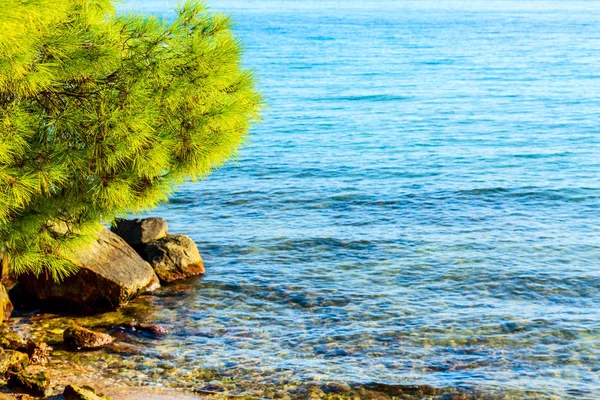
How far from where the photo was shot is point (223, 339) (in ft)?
44.8

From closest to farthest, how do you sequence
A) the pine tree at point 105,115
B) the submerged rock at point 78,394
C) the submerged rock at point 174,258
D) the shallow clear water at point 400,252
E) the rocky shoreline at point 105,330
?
the pine tree at point 105,115
the submerged rock at point 78,394
the rocky shoreline at point 105,330
the shallow clear water at point 400,252
the submerged rock at point 174,258

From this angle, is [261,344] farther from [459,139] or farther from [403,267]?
[459,139]

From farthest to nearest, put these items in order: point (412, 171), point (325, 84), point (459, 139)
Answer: point (325, 84), point (459, 139), point (412, 171)

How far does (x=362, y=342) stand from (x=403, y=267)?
407 centimetres

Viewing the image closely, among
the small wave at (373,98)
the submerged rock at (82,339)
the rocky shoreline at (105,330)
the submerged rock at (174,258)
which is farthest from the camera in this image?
the small wave at (373,98)

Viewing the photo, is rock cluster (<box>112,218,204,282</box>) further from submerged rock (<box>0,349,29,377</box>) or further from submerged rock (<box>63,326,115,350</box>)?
submerged rock (<box>0,349,29,377</box>)

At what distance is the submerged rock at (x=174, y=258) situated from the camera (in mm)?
16484

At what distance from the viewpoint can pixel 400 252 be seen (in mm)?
18266

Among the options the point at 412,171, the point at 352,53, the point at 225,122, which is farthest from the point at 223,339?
the point at 352,53

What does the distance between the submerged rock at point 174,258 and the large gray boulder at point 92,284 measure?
4.88 feet

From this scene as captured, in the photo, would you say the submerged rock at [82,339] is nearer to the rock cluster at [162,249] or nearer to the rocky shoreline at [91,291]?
the rocky shoreline at [91,291]

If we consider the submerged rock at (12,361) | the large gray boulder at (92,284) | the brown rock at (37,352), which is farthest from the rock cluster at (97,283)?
the submerged rock at (12,361)

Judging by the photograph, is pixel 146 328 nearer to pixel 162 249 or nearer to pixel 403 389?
pixel 162 249

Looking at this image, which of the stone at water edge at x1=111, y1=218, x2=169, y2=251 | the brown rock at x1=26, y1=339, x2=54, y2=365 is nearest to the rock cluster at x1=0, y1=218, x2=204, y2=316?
the stone at water edge at x1=111, y1=218, x2=169, y2=251
